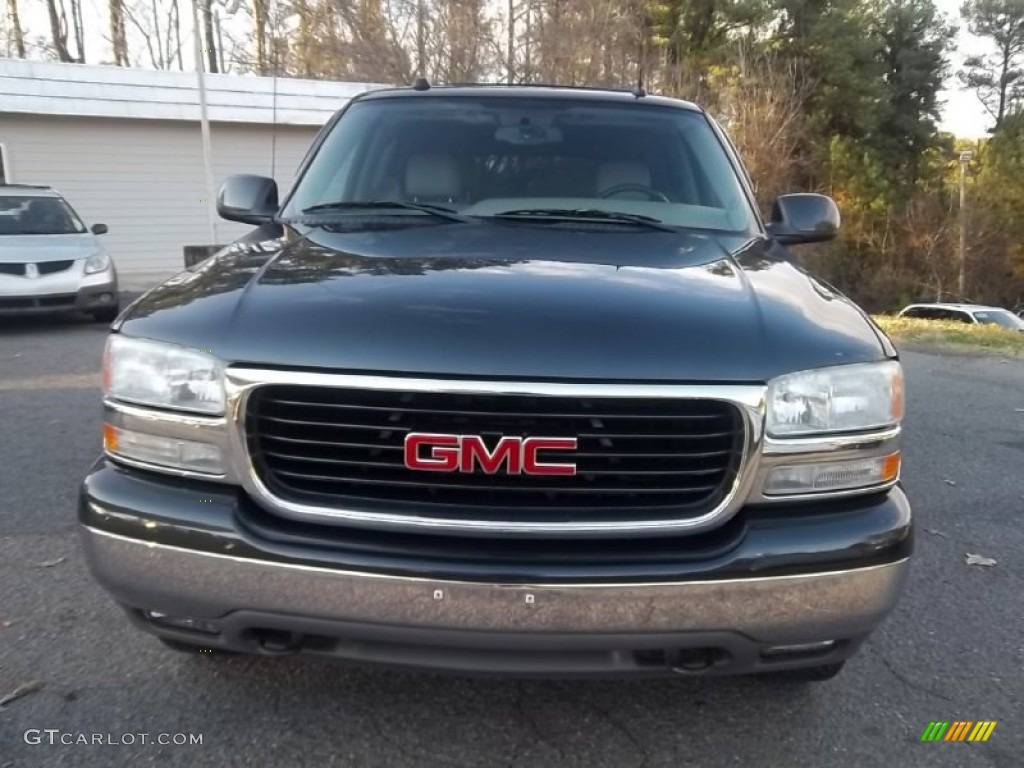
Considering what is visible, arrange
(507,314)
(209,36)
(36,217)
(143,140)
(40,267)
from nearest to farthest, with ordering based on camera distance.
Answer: (507,314) → (40,267) → (36,217) → (143,140) → (209,36)

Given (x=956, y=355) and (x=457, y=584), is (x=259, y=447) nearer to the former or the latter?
(x=457, y=584)

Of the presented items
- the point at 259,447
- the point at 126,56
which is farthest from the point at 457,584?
the point at 126,56

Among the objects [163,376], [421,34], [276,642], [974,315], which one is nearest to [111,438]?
[163,376]

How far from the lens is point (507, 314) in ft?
6.81

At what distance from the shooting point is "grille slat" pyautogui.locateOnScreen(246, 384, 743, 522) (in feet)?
6.53

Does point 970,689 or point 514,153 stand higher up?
point 514,153

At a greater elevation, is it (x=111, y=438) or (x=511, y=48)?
(x=511, y=48)

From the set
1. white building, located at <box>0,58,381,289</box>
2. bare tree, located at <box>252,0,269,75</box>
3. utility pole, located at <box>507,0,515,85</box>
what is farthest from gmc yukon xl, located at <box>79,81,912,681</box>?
bare tree, located at <box>252,0,269,75</box>

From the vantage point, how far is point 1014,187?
34.3m

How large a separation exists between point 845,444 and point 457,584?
0.97m

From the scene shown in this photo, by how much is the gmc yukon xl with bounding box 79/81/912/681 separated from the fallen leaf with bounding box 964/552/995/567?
1790 mm

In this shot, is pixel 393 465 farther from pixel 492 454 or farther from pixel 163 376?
pixel 163 376

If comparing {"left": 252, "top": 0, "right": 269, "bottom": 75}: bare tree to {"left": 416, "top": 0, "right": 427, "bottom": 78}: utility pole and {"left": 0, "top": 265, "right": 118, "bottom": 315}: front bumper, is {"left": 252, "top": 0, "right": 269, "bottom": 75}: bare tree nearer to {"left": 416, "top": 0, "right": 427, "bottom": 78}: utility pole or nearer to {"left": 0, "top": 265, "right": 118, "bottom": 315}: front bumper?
{"left": 416, "top": 0, "right": 427, "bottom": 78}: utility pole

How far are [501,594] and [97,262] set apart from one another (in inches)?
357
